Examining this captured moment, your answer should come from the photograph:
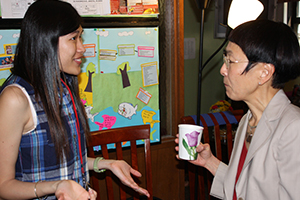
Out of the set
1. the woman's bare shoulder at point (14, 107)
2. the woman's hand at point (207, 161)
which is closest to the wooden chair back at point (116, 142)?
the woman's hand at point (207, 161)

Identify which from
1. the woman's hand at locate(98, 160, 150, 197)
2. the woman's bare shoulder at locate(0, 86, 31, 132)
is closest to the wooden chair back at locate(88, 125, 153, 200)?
the woman's hand at locate(98, 160, 150, 197)

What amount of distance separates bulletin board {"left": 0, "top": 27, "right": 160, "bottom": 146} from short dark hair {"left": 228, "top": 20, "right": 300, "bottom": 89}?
1.01m

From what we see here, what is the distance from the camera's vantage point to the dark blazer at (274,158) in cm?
104

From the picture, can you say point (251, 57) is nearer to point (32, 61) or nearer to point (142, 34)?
point (32, 61)

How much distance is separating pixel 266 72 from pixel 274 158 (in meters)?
0.36

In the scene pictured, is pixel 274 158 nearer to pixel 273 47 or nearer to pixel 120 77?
pixel 273 47

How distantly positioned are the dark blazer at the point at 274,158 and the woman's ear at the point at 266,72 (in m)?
0.09

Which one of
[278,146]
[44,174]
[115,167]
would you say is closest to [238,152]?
[278,146]

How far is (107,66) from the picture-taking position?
200 cm

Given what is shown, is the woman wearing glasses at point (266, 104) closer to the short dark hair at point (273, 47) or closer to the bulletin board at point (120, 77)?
the short dark hair at point (273, 47)

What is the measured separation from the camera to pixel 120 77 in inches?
80.9

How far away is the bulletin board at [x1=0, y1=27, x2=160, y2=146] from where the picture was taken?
1950 mm

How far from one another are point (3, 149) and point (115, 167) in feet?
1.73

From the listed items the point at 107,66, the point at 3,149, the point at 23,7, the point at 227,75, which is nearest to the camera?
the point at 3,149
